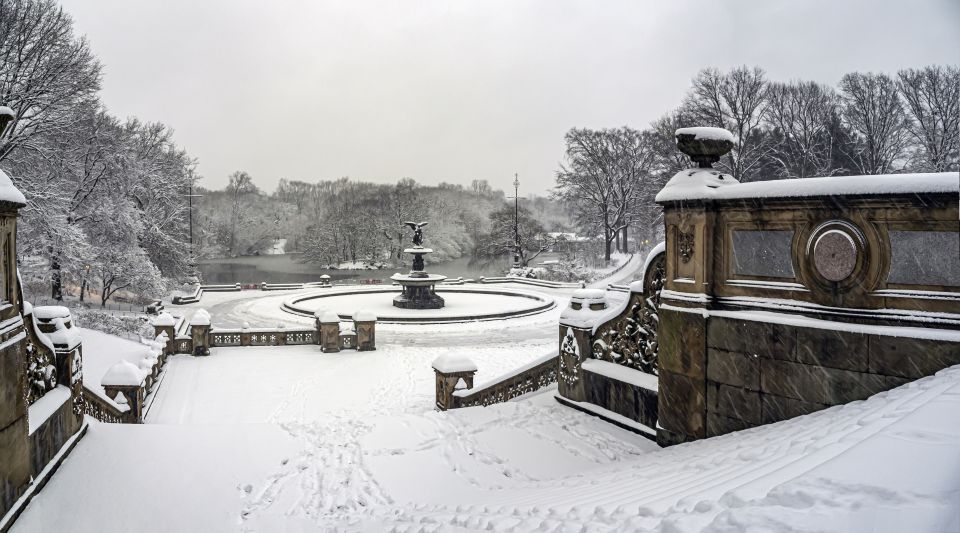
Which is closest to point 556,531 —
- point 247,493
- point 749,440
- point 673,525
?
point 673,525

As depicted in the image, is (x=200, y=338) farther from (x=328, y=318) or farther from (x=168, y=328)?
(x=328, y=318)

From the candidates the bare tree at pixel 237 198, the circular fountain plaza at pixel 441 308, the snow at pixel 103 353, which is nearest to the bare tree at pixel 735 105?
the circular fountain plaza at pixel 441 308

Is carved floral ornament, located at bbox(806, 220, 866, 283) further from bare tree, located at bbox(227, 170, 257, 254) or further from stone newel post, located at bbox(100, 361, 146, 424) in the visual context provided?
bare tree, located at bbox(227, 170, 257, 254)

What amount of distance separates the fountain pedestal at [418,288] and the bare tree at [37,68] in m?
14.4

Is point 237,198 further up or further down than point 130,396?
further up

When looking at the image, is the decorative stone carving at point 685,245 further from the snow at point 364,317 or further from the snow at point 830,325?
the snow at point 364,317

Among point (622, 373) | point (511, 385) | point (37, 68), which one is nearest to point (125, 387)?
point (511, 385)

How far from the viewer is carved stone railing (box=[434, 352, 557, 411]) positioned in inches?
381

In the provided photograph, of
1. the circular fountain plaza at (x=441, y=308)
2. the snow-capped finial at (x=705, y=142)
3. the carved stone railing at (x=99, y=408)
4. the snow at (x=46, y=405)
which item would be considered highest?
the snow-capped finial at (x=705, y=142)

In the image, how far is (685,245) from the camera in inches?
247

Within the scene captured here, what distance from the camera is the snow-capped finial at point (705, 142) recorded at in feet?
20.5

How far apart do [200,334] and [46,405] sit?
11605 mm

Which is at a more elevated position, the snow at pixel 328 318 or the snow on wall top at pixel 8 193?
the snow on wall top at pixel 8 193

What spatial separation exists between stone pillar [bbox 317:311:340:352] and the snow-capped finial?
13154 mm
